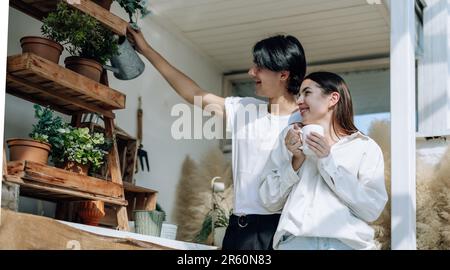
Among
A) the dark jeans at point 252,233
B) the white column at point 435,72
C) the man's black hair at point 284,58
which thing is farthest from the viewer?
the white column at point 435,72

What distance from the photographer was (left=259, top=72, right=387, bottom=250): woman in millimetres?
2699

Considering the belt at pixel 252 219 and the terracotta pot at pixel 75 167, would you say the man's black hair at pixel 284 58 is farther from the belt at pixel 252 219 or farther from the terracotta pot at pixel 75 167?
the terracotta pot at pixel 75 167

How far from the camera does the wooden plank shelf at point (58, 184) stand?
9.27 feet

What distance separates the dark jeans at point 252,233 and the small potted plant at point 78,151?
2.13 ft

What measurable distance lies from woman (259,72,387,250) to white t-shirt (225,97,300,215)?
145 mm

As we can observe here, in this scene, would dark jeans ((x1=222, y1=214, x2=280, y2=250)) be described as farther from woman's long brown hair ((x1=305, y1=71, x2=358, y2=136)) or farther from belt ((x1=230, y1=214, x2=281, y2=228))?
woman's long brown hair ((x1=305, y1=71, x2=358, y2=136))

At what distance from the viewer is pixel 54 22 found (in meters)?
3.19

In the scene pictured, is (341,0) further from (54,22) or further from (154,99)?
(54,22)

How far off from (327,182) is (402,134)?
0.38m

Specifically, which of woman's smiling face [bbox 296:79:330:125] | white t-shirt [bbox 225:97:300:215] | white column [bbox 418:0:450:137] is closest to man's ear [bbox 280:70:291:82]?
white t-shirt [bbox 225:97:300:215]

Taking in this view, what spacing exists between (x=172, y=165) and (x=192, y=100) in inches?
46.8

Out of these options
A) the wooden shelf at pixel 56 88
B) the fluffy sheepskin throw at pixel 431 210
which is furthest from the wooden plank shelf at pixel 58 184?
the fluffy sheepskin throw at pixel 431 210

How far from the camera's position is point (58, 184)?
298 cm
